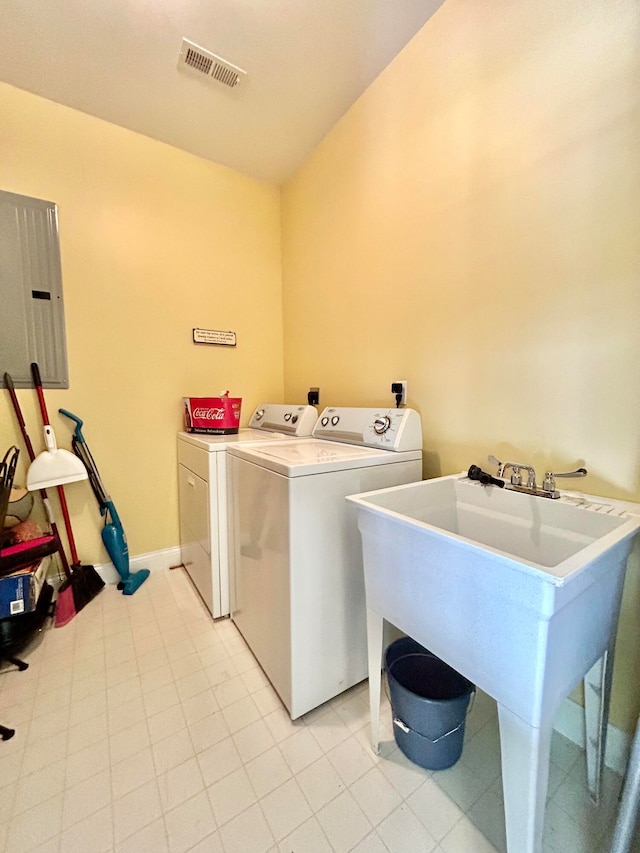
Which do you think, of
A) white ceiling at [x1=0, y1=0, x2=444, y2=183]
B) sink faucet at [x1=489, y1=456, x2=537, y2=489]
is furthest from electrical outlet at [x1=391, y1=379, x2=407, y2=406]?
white ceiling at [x1=0, y1=0, x2=444, y2=183]

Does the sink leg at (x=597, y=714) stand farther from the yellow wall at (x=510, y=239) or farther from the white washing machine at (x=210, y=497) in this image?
the white washing machine at (x=210, y=497)

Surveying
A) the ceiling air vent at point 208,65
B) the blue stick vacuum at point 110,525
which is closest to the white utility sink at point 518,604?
the blue stick vacuum at point 110,525

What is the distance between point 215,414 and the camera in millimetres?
2002

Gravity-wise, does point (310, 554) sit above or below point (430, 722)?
above

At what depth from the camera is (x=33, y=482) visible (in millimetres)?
1736

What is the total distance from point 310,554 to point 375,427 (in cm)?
65

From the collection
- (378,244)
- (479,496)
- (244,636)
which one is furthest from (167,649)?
(378,244)

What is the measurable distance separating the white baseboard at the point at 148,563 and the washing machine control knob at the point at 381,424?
1.70 m

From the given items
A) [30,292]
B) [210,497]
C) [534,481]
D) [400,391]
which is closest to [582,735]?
[534,481]

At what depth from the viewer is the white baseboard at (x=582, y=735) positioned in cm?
102

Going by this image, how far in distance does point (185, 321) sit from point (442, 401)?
5.78 ft

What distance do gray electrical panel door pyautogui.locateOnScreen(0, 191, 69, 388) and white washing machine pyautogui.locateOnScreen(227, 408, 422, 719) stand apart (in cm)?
133

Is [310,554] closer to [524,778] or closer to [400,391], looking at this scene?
[524,778]

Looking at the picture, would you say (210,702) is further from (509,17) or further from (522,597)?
(509,17)
